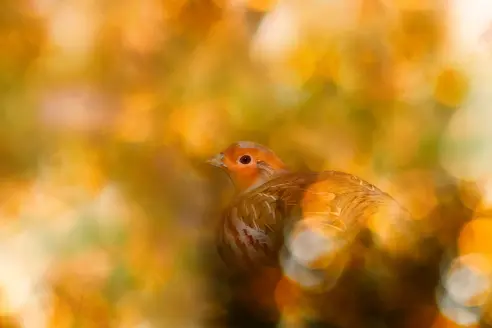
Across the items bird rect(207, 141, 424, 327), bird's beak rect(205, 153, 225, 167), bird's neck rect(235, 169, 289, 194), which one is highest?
bird's beak rect(205, 153, 225, 167)

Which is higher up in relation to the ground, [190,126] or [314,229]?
[190,126]

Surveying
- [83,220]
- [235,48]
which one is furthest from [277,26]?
[83,220]

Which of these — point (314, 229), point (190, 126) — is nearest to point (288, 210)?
point (314, 229)

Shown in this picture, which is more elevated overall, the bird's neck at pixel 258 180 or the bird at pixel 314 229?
the bird's neck at pixel 258 180

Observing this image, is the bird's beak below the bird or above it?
above

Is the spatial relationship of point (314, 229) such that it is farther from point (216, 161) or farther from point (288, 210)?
point (216, 161)
